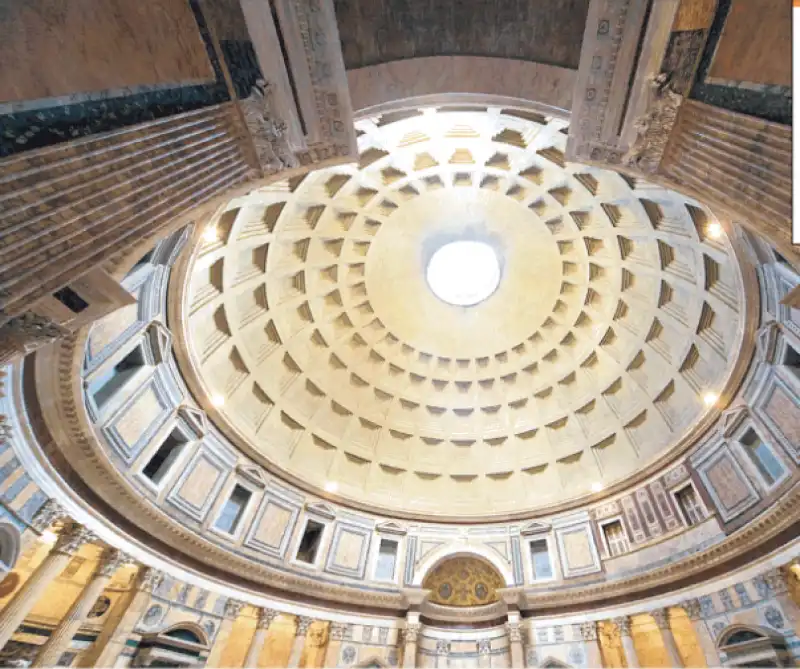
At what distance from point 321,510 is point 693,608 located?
12.9m

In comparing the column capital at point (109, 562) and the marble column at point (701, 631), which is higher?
the marble column at point (701, 631)

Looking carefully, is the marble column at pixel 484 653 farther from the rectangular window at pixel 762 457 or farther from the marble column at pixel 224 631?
the rectangular window at pixel 762 457

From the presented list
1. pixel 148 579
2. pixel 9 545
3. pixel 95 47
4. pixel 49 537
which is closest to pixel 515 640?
pixel 148 579

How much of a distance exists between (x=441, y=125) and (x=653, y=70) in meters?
7.84

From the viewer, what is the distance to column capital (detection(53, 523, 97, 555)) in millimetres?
9368

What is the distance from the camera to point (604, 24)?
5.75 metres

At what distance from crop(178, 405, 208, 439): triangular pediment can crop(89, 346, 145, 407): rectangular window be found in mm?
2167

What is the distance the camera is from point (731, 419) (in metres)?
13.0

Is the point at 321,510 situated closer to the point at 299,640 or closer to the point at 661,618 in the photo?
the point at 299,640

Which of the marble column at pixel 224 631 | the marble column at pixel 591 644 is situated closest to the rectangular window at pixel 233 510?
the marble column at pixel 224 631

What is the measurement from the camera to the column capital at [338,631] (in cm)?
1465

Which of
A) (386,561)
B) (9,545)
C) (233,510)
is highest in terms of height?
(386,561)

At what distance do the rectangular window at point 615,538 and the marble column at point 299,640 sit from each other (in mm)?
11185

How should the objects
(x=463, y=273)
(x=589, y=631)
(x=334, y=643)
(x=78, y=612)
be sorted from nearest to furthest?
1. (x=78, y=612)
2. (x=589, y=631)
3. (x=334, y=643)
4. (x=463, y=273)
